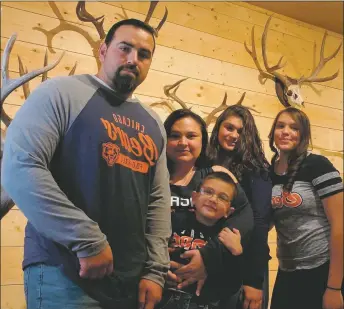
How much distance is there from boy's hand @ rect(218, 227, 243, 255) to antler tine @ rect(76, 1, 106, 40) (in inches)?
30.1

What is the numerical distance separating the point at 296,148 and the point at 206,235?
50 centimetres

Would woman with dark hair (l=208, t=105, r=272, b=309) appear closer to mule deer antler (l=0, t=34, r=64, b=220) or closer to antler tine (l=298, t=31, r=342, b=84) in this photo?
antler tine (l=298, t=31, r=342, b=84)

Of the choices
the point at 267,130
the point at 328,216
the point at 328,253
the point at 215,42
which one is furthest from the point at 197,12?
the point at 328,253

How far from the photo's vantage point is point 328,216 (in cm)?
139

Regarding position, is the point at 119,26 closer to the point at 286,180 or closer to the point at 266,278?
the point at 286,180

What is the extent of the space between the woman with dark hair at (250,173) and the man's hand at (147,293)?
0.39 m

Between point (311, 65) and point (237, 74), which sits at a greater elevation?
point (311, 65)

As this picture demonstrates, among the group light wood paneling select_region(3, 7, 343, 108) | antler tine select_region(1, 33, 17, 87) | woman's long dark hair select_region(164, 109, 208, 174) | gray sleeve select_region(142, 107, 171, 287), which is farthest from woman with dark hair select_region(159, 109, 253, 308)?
antler tine select_region(1, 33, 17, 87)

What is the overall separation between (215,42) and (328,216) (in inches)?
30.4

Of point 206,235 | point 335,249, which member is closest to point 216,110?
point 206,235

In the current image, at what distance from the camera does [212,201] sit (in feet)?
4.02

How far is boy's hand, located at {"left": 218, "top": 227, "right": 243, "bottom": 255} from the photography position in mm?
1220

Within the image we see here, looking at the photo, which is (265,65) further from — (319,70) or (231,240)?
(231,240)

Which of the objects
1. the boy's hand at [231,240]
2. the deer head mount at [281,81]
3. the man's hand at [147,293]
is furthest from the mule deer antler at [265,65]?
the man's hand at [147,293]
